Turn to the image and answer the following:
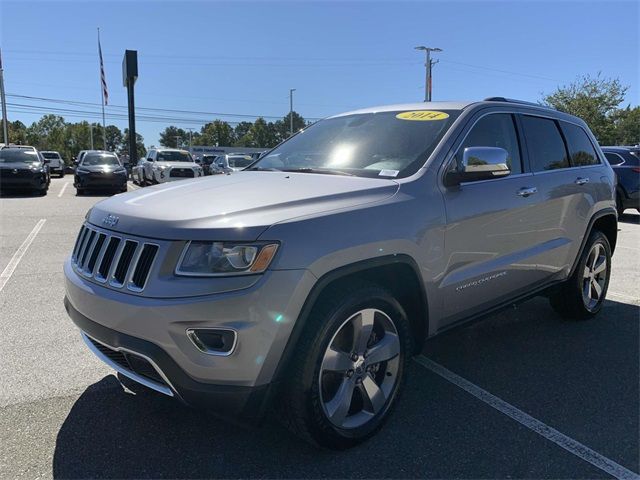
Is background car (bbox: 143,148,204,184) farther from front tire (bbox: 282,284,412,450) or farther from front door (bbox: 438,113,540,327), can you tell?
front tire (bbox: 282,284,412,450)

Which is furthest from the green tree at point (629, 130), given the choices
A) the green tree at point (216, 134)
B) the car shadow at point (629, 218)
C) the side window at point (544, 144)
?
the green tree at point (216, 134)

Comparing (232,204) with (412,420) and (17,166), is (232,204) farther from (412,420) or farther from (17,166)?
(17,166)

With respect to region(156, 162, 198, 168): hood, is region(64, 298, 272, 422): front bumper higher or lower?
lower

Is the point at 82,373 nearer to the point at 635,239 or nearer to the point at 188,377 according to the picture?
the point at 188,377

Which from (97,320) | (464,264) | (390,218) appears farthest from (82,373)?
(464,264)

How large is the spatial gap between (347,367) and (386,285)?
54 centimetres

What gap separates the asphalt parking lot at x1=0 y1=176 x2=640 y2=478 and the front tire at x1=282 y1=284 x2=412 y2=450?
155mm

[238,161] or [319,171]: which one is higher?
[319,171]

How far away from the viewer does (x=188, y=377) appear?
2.25 m

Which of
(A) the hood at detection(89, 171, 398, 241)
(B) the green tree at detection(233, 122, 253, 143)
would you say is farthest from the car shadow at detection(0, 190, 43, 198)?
(B) the green tree at detection(233, 122, 253, 143)

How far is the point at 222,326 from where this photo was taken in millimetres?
2193

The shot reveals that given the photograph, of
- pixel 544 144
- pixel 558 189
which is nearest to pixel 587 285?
pixel 558 189

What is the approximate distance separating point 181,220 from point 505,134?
2590 mm

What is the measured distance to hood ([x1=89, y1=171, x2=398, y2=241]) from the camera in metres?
2.32
